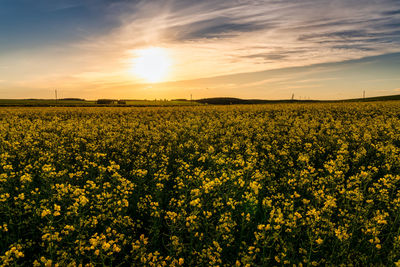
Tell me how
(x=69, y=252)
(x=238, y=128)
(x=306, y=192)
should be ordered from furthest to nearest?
(x=238, y=128)
(x=306, y=192)
(x=69, y=252)

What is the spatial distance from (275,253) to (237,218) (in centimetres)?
113

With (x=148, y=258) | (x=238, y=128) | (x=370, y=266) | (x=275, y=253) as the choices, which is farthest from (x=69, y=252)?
(x=238, y=128)

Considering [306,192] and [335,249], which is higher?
[306,192]

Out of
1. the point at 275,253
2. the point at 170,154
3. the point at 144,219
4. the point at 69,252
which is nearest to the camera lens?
the point at 69,252

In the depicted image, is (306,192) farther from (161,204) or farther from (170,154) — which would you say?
(170,154)

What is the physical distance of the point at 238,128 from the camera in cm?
1659

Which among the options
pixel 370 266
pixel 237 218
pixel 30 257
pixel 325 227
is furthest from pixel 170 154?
pixel 370 266

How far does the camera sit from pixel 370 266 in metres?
4.00

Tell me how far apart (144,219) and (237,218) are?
8.39ft

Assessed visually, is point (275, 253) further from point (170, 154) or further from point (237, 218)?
point (170, 154)

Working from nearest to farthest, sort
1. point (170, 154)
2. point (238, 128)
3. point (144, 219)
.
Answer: point (144, 219), point (170, 154), point (238, 128)

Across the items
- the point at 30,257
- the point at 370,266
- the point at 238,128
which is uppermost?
the point at 238,128

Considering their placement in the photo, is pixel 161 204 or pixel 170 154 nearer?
pixel 161 204

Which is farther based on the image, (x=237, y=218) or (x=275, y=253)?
(x=237, y=218)
